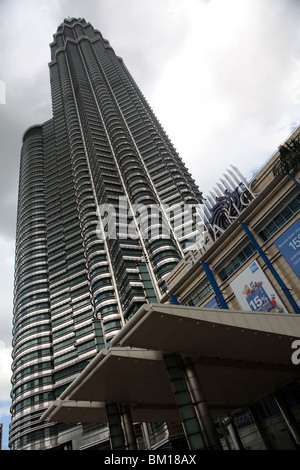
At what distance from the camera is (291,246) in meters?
25.6

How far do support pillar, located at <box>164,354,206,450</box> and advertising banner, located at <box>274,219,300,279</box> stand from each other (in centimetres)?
1192

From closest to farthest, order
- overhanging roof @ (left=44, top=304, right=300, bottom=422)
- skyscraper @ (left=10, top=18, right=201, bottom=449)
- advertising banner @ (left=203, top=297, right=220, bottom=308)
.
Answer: overhanging roof @ (left=44, top=304, right=300, bottom=422)
advertising banner @ (left=203, top=297, right=220, bottom=308)
skyscraper @ (left=10, top=18, right=201, bottom=449)

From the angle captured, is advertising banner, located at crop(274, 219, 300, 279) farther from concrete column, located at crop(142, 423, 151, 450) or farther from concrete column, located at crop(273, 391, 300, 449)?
concrete column, located at crop(142, 423, 151, 450)

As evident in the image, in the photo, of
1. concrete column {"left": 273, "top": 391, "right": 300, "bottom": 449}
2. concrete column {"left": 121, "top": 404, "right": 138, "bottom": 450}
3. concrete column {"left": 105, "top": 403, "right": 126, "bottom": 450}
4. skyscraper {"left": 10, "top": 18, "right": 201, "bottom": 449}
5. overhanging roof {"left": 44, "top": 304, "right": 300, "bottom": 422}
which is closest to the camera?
overhanging roof {"left": 44, "top": 304, "right": 300, "bottom": 422}

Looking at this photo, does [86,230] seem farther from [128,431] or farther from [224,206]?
[128,431]

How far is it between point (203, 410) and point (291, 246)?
1411cm

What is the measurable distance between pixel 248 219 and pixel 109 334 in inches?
1782

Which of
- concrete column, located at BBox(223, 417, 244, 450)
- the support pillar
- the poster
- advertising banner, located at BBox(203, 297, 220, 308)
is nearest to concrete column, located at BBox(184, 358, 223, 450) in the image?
the support pillar

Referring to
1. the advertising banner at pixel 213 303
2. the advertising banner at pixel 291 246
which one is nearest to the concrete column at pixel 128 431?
the advertising banner at pixel 213 303

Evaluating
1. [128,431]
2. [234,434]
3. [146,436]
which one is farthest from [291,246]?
[146,436]

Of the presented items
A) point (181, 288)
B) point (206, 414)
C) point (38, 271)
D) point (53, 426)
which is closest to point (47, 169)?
point (38, 271)

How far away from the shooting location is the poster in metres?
26.4

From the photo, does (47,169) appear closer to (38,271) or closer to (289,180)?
(38,271)

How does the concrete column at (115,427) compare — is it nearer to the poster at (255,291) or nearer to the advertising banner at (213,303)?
the advertising banner at (213,303)
